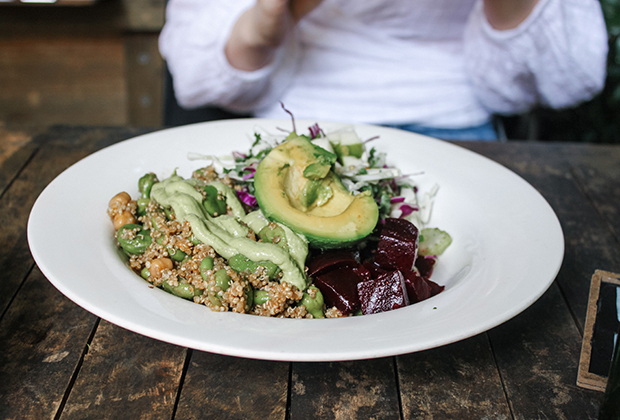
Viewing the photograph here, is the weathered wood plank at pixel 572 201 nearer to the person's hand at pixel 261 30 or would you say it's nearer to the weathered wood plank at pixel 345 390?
the weathered wood plank at pixel 345 390

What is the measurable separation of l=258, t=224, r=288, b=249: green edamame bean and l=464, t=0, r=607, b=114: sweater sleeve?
1475 mm

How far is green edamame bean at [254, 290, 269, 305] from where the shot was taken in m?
0.91

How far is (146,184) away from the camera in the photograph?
1.21m

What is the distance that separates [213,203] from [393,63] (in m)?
1.37

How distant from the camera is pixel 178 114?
2523 millimetres

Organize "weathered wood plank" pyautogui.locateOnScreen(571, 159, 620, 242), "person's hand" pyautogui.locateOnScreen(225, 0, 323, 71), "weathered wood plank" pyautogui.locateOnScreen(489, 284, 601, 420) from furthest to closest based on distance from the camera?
"person's hand" pyautogui.locateOnScreen(225, 0, 323, 71) < "weathered wood plank" pyautogui.locateOnScreen(571, 159, 620, 242) < "weathered wood plank" pyautogui.locateOnScreen(489, 284, 601, 420)

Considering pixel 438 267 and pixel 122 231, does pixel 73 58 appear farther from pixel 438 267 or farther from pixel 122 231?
pixel 438 267

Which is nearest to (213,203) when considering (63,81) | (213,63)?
(213,63)

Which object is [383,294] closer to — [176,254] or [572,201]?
[176,254]

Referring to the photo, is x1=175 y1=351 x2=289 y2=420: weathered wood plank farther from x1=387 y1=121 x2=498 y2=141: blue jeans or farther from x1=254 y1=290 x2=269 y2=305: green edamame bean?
x1=387 y1=121 x2=498 y2=141: blue jeans

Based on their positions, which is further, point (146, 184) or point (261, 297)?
point (146, 184)

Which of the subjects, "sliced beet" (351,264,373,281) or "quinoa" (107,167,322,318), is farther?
"sliced beet" (351,264,373,281)

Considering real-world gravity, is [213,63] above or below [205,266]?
below

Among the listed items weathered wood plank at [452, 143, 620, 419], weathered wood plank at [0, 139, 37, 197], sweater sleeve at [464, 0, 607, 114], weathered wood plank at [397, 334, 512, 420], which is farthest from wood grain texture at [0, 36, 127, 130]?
weathered wood plank at [397, 334, 512, 420]
